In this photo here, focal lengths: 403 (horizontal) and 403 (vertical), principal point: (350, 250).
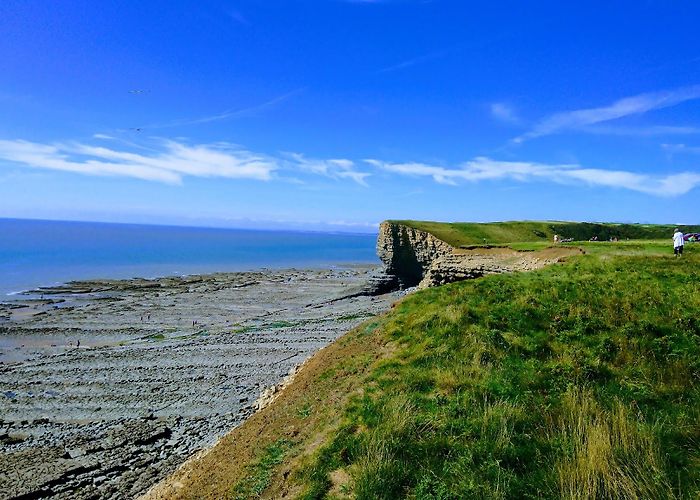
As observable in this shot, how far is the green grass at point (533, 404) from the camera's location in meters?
6.31

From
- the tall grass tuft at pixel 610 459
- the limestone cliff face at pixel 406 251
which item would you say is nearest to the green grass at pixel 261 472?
the tall grass tuft at pixel 610 459

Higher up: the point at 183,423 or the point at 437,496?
the point at 437,496

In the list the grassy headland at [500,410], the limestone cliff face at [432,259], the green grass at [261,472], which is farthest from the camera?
A: the limestone cliff face at [432,259]

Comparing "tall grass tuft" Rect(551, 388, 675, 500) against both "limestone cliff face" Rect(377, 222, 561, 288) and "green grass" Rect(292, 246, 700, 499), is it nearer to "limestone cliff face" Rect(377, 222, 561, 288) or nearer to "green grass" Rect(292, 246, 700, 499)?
"green grass" Rect(292, 246, 700, 499)

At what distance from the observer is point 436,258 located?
56188 millimetres

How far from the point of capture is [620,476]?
593cm

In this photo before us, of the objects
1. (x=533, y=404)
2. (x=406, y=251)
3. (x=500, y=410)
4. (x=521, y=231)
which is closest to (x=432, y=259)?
(x=406, y=251)

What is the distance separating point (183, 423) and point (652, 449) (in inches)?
709

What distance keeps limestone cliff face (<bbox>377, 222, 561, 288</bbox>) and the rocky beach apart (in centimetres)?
906

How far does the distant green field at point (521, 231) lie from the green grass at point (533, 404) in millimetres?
→ 43113

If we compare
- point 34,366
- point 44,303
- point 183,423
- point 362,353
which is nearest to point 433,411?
A: point 362,353

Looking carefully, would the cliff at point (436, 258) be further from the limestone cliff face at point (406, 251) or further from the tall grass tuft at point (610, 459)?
the tall grass tuft at point (610, 459)

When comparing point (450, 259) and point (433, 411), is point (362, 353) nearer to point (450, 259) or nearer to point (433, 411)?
point (433, 411)

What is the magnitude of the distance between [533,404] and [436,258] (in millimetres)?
48307
